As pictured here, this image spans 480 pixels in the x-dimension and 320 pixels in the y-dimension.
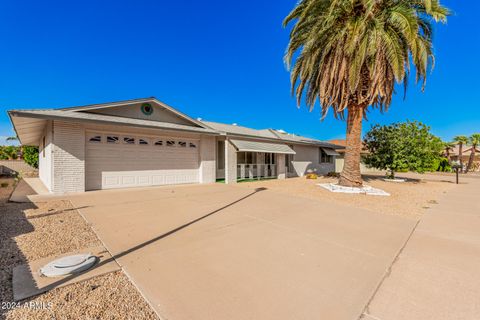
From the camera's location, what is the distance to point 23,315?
8.11 ft

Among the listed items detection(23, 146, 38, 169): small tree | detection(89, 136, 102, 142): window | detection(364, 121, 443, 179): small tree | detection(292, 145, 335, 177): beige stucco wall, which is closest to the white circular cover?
detection(89, 136, 102, 142): window

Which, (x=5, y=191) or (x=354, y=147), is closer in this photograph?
(x=5, y=191)

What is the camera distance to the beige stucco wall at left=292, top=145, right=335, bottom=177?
21.8m

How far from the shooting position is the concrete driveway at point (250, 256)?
282cm

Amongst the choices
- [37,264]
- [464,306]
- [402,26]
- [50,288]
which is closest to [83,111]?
[37,264]

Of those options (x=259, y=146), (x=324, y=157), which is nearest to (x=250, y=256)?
(x=259, y=146)

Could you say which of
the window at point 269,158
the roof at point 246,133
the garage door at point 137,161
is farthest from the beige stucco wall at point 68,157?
the window at point 269,158

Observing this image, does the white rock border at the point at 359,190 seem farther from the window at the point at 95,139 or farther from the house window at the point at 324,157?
the house window at the point at 324,157

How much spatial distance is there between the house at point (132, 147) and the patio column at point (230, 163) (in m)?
0.07

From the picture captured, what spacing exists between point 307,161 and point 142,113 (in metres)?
16.4

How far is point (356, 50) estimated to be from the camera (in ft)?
35.6

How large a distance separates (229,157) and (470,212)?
12072mm

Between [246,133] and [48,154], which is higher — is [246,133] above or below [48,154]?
above

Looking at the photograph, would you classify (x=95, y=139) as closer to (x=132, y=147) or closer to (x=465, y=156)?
(x=132, y=147)
